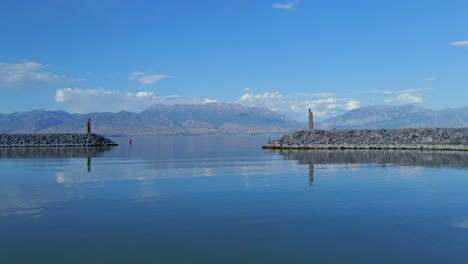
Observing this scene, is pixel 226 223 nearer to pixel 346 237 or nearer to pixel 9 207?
pixel 346 237

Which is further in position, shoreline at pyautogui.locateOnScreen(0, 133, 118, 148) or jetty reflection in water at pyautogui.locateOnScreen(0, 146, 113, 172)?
shoreline at pyautogui.locateOnScreen(0, 133, 118, 148)

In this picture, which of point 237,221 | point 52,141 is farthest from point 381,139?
point 52,141

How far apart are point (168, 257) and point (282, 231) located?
163 inches

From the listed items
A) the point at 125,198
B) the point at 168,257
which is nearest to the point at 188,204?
the point at 125,198

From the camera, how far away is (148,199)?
Result: 63.9ft

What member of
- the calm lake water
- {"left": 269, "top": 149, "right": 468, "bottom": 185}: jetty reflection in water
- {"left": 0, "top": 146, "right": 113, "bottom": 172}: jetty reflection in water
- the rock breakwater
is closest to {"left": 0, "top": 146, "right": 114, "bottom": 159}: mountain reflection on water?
{"left": 0, "top": 146, "right": 113, "bottom": 172}: jetty reflection in water

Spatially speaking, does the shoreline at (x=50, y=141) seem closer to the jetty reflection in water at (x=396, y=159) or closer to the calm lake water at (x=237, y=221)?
the jetty reflection in water at (x=396, y=159)

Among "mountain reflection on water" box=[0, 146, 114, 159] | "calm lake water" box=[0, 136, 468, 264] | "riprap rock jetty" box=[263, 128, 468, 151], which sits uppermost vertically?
"riprap rock jetty" box=[263, 128, 468, 151]

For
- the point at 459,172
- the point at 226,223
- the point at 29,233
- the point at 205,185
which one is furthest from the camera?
the point at 459,172

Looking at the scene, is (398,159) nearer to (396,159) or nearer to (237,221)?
(396,159)

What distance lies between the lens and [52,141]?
97000mm

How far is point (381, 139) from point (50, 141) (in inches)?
2892

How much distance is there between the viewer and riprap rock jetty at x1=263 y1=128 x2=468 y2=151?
62.0m

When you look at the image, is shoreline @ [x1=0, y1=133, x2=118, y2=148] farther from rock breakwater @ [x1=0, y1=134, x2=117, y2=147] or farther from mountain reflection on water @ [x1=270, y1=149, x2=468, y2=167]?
mountain reflection on water @ [x1=270, y1=149, x2=468, y2=167]
